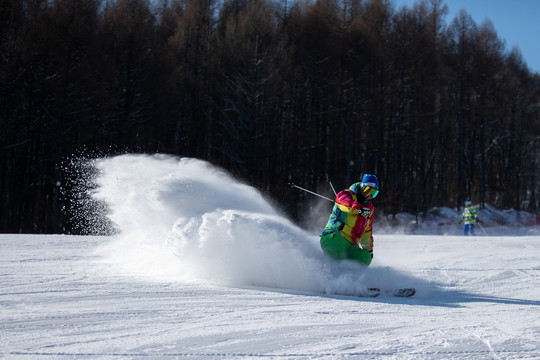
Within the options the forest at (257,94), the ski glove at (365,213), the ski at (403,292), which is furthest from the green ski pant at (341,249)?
the forest at (257,94)

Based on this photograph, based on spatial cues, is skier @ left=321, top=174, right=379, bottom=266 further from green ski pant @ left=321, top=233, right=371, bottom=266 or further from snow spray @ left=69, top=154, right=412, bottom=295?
snow spray @ left=69, top=154, right=412, bottom=295

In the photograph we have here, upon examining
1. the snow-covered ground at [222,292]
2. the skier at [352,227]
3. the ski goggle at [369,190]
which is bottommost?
the snow-covered ground at [222,292]

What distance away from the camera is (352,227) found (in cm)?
655

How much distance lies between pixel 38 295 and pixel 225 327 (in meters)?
2.26

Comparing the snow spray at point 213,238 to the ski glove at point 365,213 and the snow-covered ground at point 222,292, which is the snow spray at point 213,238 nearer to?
the snow-covered ground at point 222,292

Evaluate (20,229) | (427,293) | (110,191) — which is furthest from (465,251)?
(20,229)

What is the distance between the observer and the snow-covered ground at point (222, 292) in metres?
3.89

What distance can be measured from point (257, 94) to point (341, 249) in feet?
65.7

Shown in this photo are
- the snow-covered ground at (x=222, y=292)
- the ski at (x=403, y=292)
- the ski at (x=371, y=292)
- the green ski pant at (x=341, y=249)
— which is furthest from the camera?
the green ski pant at (x=341, y=249)

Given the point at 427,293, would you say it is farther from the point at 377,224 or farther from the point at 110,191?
the point at 377,224

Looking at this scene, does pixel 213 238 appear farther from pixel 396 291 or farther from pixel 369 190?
pixel 396 291

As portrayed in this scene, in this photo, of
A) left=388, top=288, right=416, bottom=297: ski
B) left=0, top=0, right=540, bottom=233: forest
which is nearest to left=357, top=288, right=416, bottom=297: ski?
left=388, top=288, right=416, bottom=297: ski

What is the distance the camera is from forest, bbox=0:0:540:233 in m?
20.6

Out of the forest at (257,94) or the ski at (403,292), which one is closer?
the ski at (403,292)
